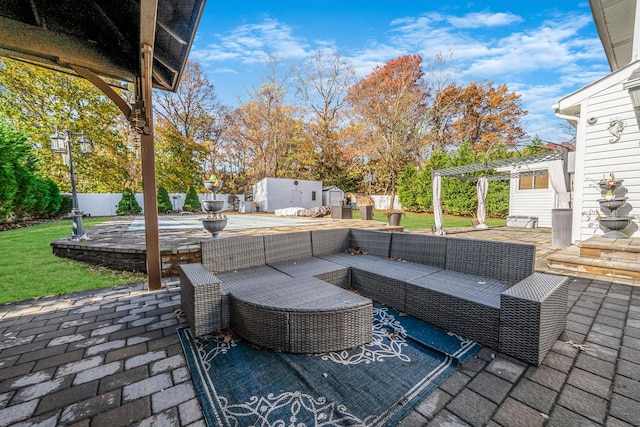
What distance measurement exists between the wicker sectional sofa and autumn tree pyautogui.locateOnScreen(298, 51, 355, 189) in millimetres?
17437

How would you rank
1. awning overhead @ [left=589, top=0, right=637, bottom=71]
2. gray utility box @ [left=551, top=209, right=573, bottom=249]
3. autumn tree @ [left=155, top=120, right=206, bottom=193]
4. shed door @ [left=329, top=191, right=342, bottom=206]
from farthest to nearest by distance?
shed door @ [left=329, top=191, right=342, bottom=206] < autumn tree @ [left=155, top=120, right=206, bottom=193] < gray utility box @ [left=551, top=209, right=573, bottom=249] < awning overhead @ [left=589, top=0, right=637, bottom=71]

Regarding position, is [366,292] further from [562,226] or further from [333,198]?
[333,198]

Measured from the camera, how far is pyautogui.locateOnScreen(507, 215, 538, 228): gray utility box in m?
9.86

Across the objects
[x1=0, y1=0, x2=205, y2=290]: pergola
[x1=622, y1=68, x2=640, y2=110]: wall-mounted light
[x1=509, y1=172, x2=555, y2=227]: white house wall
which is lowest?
[x1=509, y1=172, x2=555, y2=227]: white house wall

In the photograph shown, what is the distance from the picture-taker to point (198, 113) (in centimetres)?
1945

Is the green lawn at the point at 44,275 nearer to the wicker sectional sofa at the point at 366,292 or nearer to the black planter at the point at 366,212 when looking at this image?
the wicker sectional sofa at the point at 366,292

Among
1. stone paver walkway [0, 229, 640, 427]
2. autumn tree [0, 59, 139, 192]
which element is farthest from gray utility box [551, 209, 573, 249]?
autumn tree [0, 59, 139, 192]

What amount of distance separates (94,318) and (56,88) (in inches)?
687

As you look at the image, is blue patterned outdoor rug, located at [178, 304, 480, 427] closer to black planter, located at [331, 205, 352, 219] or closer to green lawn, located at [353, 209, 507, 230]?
green lawn, located at [353, 209, 507, 230]

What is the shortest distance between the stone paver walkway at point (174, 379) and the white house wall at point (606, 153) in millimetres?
4135

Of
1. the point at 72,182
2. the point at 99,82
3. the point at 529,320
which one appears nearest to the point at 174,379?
the point at 529,320

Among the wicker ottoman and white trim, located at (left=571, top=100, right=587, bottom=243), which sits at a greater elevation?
white trim, located at (left=571, top=100, right=587, bottom=243)

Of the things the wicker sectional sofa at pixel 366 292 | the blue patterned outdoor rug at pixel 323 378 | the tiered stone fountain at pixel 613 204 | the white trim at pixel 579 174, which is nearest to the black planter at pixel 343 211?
the white trim at pixel 579 174

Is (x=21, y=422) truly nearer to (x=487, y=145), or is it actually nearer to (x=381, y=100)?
(x=381, y=100)
